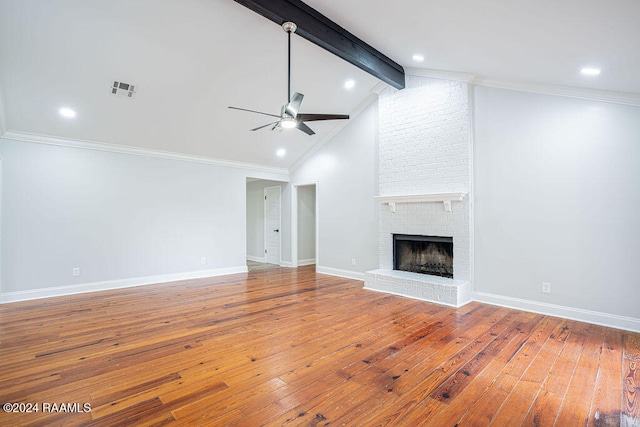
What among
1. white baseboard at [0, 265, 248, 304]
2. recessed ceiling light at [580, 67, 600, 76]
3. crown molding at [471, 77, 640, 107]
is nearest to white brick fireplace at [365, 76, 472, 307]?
crown molding at [471, 77, 640, 107]

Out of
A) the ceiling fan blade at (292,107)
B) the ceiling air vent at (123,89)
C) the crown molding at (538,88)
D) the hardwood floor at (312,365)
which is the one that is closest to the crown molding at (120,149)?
the ceiling air vent at (123,89)

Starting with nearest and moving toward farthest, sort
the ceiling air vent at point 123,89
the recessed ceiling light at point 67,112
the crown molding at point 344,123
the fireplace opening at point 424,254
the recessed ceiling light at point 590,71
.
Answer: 1. the recessed ceiling light at point 590,71
2. the ceiling air vent at point 123,89
3. the recessed ceiling light at point 67,112
4. the fireplace opening at point 424,254
5. the crown molding at point 344,123

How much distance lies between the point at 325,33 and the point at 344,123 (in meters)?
2.73

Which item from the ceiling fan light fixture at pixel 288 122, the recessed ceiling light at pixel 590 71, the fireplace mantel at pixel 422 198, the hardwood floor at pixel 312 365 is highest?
the recessed ceiling light at pixel 590 71

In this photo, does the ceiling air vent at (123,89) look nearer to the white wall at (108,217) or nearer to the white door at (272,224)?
the white wall at (108,217)

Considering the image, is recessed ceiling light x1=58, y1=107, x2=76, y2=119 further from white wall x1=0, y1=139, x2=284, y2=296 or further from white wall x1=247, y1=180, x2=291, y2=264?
white wall x1=247, y1=180, x2=291, y2=264

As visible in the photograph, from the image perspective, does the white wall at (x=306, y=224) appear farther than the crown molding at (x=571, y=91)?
Yes

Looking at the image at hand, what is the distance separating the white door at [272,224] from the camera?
8203mm

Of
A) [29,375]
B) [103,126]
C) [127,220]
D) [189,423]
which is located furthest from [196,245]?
[189,423]

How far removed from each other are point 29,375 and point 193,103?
3.86 m

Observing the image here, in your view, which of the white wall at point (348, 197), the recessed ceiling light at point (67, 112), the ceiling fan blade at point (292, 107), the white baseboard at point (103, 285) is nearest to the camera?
the ceiling fan blade at point (292, 107)

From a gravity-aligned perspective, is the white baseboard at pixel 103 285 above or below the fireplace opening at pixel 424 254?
below

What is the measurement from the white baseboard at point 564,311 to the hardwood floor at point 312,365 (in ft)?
0.68

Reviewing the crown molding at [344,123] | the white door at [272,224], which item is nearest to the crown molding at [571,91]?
the crown molding at [344,123]
